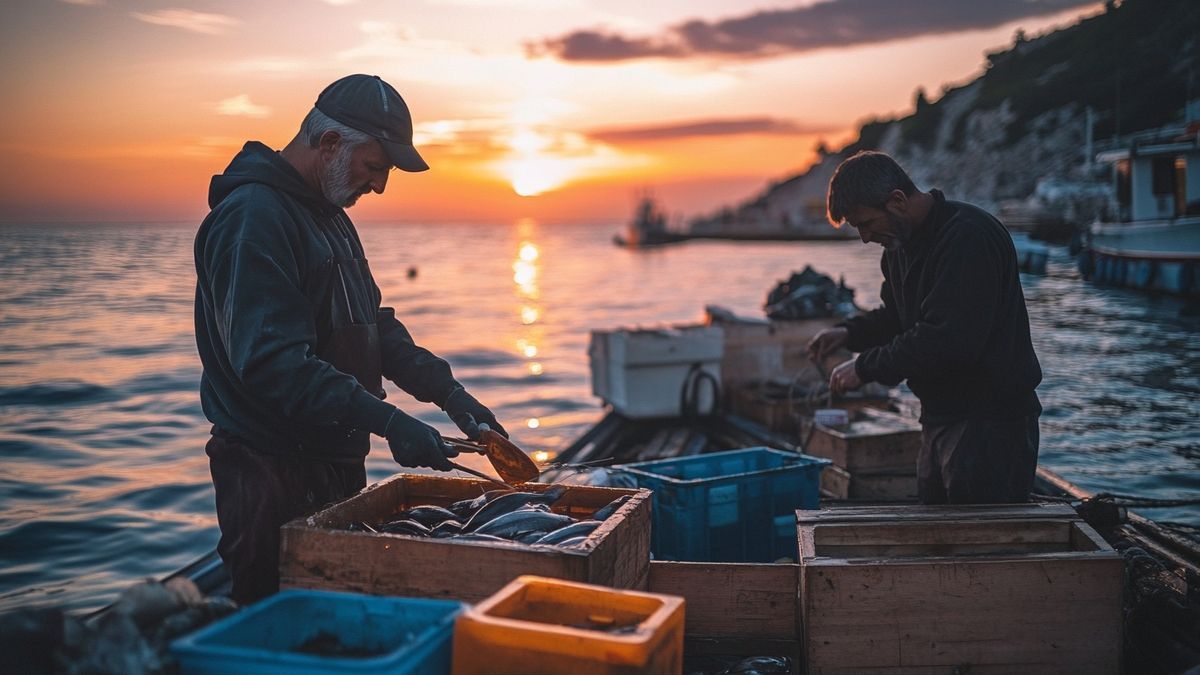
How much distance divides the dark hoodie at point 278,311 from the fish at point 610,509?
81cm

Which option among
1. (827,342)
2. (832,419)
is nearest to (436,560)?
(827,342)

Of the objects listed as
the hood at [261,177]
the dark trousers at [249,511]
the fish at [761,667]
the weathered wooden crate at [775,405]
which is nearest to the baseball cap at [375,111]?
the hood at [261,177]

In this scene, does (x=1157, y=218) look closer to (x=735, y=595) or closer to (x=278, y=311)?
(x=735, y=595)

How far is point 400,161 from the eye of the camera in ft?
12.3

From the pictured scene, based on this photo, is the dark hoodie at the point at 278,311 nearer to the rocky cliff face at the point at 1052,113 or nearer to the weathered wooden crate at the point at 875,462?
the weathered wooden crate at the point at 875,462

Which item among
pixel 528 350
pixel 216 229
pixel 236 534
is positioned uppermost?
pixel 216 229

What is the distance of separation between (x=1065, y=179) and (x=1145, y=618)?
3198 inches

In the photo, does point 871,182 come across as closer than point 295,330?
No

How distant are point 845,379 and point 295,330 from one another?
2.55 meters

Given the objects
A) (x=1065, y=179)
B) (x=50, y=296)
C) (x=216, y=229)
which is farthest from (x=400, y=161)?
(x=1065, y=179)

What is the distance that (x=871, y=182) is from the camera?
13.8 ft

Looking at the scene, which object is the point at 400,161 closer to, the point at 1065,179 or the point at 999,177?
the point at 1065,179

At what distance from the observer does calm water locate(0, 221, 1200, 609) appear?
9984mm

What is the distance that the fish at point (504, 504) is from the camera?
11.5ft
